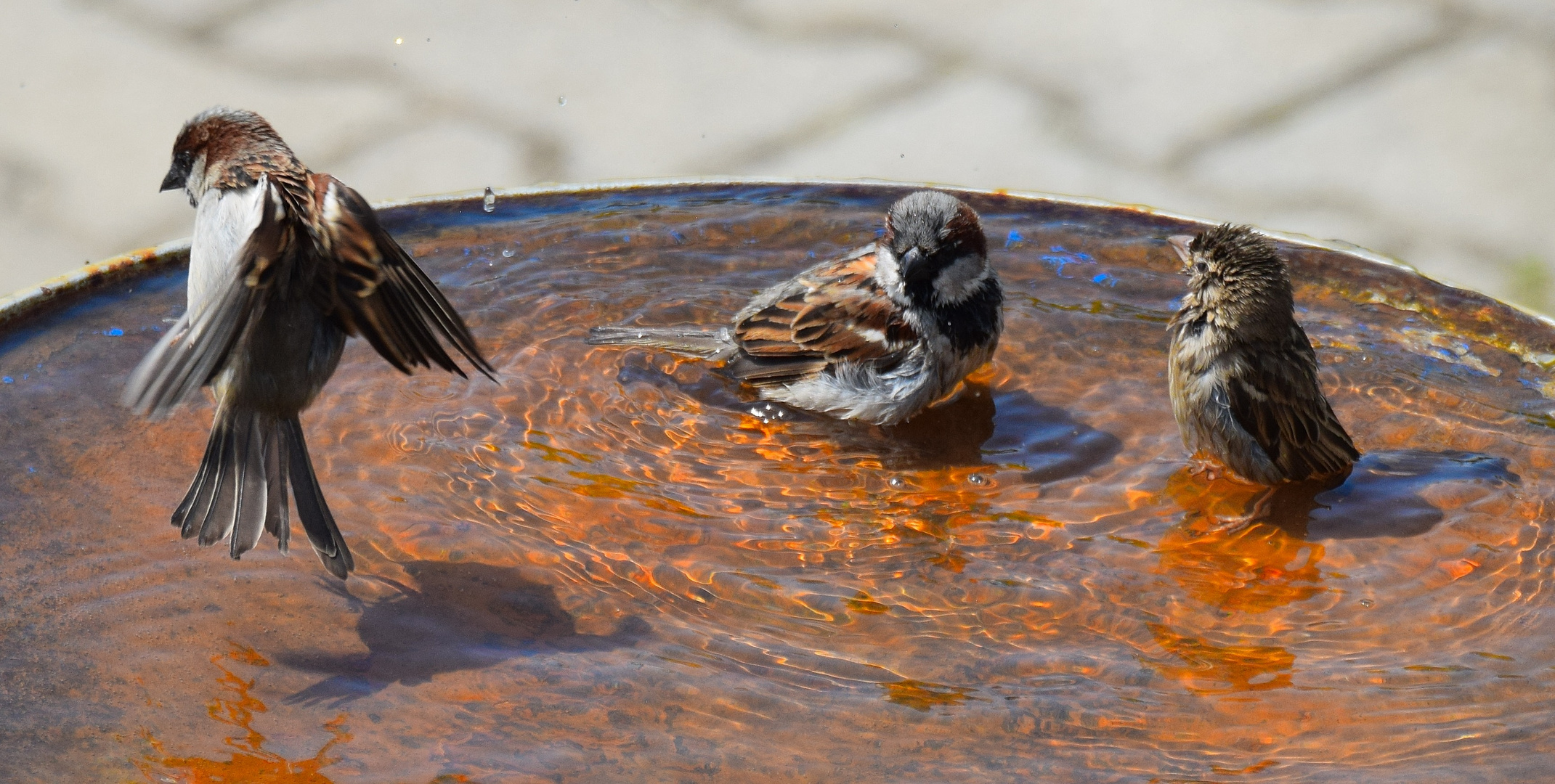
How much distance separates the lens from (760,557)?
295 cm

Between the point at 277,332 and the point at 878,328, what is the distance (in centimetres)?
184

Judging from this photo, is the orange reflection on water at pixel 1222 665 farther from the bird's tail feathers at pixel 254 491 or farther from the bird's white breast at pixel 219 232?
the bird's white breast at pixel 219 232

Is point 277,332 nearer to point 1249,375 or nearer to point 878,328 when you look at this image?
point 878,328

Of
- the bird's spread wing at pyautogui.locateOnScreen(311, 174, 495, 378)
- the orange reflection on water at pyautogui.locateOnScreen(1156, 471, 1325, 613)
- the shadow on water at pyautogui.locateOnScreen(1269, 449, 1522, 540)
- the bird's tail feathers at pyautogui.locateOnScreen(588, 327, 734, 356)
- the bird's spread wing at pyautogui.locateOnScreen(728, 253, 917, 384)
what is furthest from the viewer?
the bird's spread wing at pyautogui.locateOnScreen(728, 253, 917, 384)

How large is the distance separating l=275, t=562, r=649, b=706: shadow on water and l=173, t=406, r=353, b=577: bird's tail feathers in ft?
0.50

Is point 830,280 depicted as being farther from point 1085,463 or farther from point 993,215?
point 1085,463

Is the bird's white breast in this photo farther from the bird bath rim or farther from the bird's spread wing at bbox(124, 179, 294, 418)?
the bird bath rim

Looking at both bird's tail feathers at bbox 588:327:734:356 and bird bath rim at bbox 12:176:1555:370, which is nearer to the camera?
bird bath rim at bbox 12:176:1555:370

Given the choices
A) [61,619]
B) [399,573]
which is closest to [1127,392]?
[399,573]

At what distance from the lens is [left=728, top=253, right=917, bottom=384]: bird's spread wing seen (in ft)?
13.3

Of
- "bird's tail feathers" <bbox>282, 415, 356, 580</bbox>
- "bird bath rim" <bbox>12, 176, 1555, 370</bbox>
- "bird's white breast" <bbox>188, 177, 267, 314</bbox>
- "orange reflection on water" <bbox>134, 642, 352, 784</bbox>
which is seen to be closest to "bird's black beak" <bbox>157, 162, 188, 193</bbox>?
"bird bath rim" <bbox>12, 176, 1555, 370</bbox>

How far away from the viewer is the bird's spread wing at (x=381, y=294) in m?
2.67

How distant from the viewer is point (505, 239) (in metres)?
4.12

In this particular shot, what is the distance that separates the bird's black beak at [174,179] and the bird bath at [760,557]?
10.7 inches
